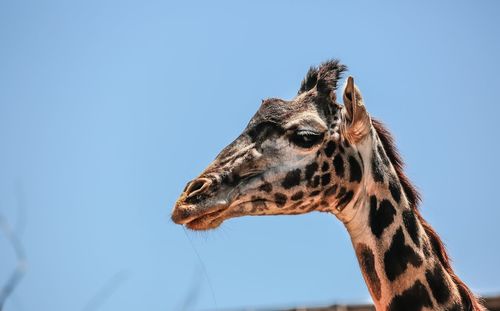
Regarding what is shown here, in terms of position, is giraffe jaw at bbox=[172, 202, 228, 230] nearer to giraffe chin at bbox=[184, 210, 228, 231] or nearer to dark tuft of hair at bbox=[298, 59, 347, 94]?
giraffe chin at bbox=[184, 210, 228, 231]

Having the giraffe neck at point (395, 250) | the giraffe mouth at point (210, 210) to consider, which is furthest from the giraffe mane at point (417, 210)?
the giraffe mouth at point (210, 210)

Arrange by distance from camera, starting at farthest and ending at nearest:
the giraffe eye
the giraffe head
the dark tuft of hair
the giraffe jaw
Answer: the dark tuft of hair → the giraffe eye → the giraffe head → the giraffe jaw

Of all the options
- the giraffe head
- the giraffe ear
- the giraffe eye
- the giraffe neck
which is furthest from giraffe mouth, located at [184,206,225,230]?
the giraffe ear

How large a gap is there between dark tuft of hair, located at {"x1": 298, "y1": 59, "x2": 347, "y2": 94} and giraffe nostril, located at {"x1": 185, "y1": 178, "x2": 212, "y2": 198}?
4.87 ft

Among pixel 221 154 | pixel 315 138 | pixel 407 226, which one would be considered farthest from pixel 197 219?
pixel 407 226

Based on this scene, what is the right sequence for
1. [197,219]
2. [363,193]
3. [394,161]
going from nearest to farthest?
[197,219] < [363,193] < [394,161]

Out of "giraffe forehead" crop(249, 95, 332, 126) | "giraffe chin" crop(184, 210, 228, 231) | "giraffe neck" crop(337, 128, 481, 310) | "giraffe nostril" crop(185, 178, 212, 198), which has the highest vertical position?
"giraffe forehead" crop(249, 95, 332, 126)

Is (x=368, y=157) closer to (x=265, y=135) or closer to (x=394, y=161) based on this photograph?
(x=394, y=161)

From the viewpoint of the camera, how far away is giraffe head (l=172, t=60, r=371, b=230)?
606cm

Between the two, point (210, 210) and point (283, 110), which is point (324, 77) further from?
point (210, 210)

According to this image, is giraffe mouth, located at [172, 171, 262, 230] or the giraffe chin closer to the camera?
giraffe mouth, located at [172, 171, 262, 230]

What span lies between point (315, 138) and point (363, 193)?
609 mm

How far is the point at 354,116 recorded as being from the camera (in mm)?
6332

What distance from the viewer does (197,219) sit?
5902 mm
